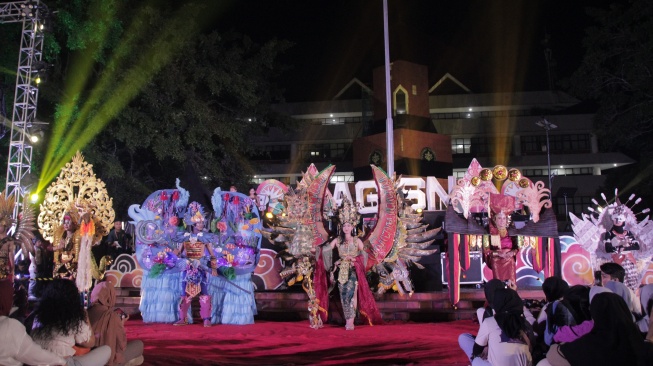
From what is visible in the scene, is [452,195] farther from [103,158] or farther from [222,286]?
[103,158]

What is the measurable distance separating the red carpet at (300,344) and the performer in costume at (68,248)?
158cm

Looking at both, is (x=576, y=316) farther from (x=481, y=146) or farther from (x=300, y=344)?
(x=481, y=146)

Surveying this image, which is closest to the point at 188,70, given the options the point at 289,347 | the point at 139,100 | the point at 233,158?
the point at 139,100

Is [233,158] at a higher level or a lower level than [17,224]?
higher

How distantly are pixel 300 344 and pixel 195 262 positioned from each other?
3.05 metres

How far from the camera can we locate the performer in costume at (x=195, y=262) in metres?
10.4

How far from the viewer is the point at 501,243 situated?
32.8ft

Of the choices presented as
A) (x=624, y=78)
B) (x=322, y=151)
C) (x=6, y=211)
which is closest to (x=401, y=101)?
(x=322, y=151)

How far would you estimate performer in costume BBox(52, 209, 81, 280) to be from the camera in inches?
424

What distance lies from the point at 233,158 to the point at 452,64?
2129 centimetres

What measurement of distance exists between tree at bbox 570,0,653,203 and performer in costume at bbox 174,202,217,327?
655 inches

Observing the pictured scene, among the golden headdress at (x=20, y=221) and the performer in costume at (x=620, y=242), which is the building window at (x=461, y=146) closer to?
the performer in costume at (x=620, y=242)

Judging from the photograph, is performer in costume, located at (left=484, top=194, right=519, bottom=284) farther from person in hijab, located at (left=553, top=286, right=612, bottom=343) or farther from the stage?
person in hijab, located at (left=553, top=286, right=612, bottom=343)

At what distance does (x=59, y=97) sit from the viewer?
17.2 meters
